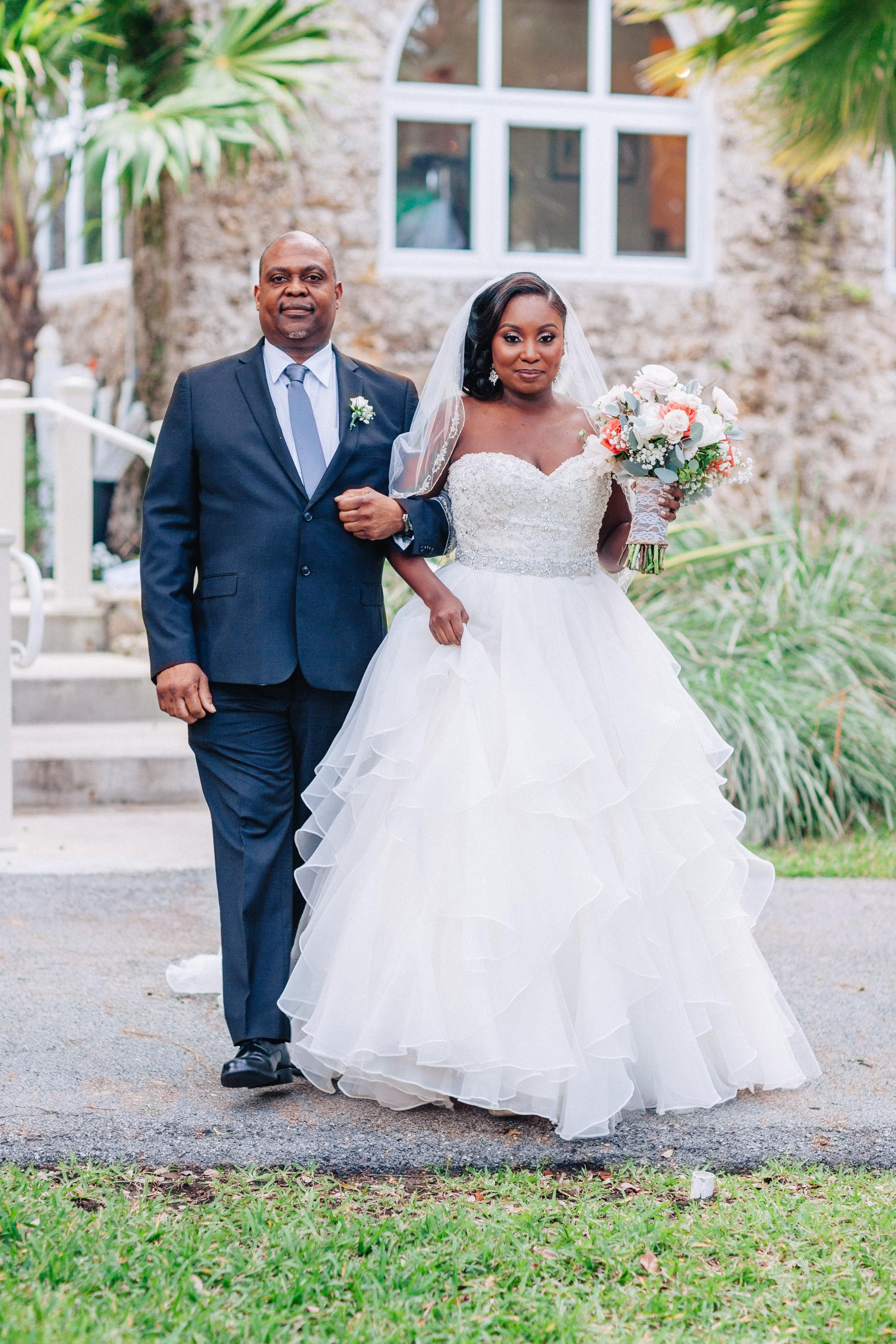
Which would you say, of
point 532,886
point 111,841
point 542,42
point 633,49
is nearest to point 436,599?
point 532,886

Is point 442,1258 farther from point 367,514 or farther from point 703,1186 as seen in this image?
point 367,514

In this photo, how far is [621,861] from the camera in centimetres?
364

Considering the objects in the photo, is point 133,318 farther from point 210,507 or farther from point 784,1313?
point 784,1313

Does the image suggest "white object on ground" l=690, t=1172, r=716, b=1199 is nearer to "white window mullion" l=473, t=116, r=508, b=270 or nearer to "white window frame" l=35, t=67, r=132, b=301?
"white window mullion" l=473, t=116, r=508, b=270

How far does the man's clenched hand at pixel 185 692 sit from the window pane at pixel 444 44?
821 cm

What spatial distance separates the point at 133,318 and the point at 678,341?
4282 mm

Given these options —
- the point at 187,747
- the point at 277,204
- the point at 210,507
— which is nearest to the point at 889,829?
the point at 187,747

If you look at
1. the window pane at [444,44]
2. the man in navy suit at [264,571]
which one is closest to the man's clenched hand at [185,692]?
the man in navy suit at [264,571]

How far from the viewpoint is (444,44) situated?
10758mm

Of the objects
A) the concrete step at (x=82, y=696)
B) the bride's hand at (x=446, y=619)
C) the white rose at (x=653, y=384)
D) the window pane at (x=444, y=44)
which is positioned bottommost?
the concrete step at (x=82, y=696)

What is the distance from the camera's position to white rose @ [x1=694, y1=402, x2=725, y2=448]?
12.1ft

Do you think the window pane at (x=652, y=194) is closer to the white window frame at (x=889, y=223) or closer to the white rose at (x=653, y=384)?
the white window frame at (x=889, y=223)

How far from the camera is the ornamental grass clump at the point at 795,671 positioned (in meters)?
7.20

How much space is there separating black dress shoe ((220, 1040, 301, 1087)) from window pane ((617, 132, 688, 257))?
873 cm
